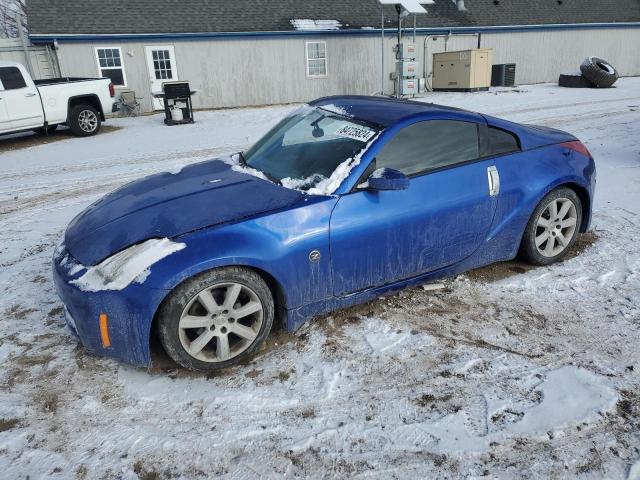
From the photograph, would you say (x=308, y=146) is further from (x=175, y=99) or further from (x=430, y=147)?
(x=175, y=99)

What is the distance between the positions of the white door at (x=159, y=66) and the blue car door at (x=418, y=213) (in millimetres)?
15432

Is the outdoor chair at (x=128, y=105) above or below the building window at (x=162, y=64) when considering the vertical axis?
below

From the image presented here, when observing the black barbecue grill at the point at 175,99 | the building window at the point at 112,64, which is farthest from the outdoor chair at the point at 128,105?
the black barbecue grill at the point at 175,99

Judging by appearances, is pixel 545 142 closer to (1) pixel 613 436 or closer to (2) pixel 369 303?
(2) pixel 369 303

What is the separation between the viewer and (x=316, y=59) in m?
19.2

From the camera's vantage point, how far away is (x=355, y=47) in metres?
19.7

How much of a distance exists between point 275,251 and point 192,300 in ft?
1.77

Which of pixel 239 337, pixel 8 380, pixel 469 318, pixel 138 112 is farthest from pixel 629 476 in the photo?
pixel 138 112

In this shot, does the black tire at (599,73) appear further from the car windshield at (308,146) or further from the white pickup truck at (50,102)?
the car windshield at (308,146)

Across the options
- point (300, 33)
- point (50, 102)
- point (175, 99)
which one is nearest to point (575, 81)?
point (300, 33)

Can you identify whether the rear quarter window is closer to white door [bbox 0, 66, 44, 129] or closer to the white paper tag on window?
the white paper tag on window

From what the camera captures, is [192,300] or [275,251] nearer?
[192,300]

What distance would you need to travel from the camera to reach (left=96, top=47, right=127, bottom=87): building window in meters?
16.4

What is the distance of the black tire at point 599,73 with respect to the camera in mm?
18578
